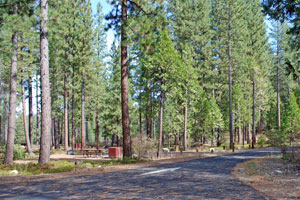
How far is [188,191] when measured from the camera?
6883 mm

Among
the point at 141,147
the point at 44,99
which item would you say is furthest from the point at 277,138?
the point at 44,99

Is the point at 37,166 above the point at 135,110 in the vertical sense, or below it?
below

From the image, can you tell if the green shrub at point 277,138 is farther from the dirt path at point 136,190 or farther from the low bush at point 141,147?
the dirt path at point 136,190

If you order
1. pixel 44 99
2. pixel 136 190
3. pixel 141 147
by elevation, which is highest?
pixel 44 99

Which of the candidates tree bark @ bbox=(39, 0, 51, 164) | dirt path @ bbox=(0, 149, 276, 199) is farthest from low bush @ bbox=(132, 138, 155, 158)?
dirt path @ bbox=(0, 149, 276, 199)

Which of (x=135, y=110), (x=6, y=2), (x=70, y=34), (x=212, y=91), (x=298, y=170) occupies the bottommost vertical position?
(x=298, y=170)

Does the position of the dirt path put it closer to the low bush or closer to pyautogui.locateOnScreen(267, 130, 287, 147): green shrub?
the low bush

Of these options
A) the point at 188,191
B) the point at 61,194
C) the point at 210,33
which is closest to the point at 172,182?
the point at 188,191

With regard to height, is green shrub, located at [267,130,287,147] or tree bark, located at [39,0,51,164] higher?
tree bark, located at [39,0,51,164]

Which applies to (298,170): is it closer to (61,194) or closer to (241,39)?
(61,194)

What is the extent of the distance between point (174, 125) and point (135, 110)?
7196 mm

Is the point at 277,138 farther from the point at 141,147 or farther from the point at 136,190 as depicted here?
the point at 136,190

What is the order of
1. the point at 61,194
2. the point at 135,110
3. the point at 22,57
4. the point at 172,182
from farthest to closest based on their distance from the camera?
the point at 135,110 < the point at 22,57 < the point at 172,182 < the point at 61,194

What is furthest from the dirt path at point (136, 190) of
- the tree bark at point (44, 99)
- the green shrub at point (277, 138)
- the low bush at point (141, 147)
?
the green shrub at point (277, 138)
